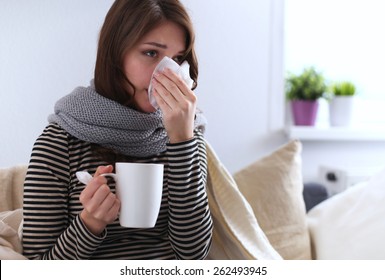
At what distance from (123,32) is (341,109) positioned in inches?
24.4

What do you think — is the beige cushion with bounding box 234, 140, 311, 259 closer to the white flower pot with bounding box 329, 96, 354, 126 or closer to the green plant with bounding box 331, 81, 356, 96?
the white flower pot with bounding box 329, 96, 354, 126

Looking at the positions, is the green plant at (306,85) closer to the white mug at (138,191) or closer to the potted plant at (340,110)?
Result: the potted plant at (340,110)

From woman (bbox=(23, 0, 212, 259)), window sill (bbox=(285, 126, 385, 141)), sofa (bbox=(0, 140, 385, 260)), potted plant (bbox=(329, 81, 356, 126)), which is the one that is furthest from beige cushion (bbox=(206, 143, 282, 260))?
potted plant (bbox=(329, 81, 356, 126))

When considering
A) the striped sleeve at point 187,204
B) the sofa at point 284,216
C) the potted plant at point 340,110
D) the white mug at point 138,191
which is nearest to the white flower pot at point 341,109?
the potted plant at point 340,110

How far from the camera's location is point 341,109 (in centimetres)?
117

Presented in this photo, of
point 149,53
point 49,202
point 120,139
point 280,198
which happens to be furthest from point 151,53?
point 280,198

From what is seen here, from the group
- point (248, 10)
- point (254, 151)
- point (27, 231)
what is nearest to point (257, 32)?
point (248, 10)

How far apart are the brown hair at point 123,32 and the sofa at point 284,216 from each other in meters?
0.21

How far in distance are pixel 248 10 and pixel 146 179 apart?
1.15 feet

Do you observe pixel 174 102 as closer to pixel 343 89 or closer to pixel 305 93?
pixel 305 93

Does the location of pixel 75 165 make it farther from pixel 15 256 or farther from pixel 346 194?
pixel 346 194

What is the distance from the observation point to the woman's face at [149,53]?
67cm

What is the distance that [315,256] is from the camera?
100cm
